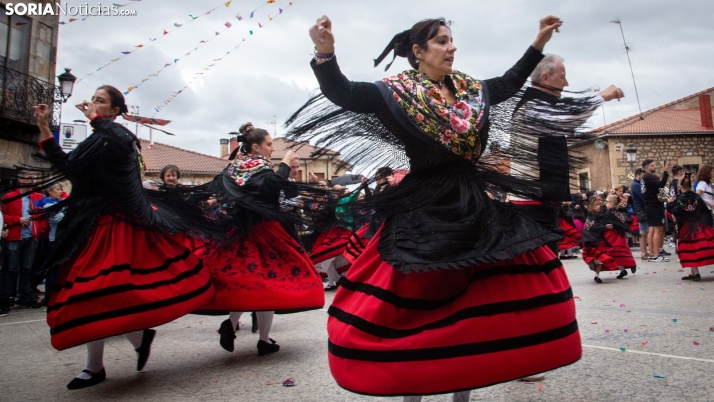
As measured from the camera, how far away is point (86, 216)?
326cm

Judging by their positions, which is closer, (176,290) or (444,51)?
(444,51)

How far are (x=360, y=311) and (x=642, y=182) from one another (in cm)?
1032

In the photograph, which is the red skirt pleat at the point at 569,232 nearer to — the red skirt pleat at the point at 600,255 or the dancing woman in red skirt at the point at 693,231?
the red skirt pleat at the point at 600,255

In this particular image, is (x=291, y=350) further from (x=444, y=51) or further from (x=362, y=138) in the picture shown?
(x=444, y=51)

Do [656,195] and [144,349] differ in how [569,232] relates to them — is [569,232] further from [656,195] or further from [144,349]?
[656,195]

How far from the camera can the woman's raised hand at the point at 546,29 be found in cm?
254

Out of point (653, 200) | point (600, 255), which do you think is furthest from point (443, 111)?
point (653, 200)

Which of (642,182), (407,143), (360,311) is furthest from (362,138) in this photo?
(642,182)

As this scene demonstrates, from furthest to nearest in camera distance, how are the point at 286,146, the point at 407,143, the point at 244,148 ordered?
1. the point at 244,148
2. the point at 286,146
3. the point at 407,143

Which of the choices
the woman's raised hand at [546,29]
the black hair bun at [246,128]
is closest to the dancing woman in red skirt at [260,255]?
the black hair bun at [246,128]

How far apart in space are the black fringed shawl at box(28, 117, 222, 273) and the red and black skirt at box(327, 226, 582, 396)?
1.81 meters

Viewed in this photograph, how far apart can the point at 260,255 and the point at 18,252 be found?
188 inches

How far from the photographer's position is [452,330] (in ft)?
6.20

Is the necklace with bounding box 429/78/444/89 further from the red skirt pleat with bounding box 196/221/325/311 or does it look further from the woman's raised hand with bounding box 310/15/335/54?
the red skirt pleat with bounding box 196/221/325/311
